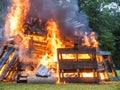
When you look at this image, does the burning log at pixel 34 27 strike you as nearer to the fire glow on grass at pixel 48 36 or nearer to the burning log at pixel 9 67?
the fire glow on grass at pixel 48 36

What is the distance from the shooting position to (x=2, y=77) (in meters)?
20.4

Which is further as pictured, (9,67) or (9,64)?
(9,67)

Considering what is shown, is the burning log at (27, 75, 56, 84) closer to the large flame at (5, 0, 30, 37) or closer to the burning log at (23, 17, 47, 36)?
the burning log at (23, 17, 47, 36)

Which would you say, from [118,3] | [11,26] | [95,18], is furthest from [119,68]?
[11,26]

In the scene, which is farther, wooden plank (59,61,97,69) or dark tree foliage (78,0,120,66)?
dark tree foliage (78,0,120,66)

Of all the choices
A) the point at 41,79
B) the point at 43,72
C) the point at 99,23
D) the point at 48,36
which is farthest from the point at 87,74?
the point at 99,23

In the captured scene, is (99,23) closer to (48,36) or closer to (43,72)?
(48,36)

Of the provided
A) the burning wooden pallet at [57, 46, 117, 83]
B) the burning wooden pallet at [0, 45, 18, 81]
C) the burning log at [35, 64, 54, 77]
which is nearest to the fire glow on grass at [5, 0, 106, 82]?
the burning wooden pallet at [57, 46, 117, 83]

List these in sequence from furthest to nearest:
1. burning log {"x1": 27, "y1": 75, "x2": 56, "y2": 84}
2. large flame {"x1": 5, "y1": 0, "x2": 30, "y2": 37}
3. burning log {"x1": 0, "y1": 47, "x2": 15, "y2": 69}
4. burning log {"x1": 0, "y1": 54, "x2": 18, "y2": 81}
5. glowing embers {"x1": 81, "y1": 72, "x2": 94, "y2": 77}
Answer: large flame {"x1": 5, "y1": 0, "x2": 30, "y2": 37}, burning log {"x1": 0, "y1": 47, "x2": 15, "y2": 69}, burning log {"x1": 0, "y1": 54, "x2": 18, "y2": 81}, glowing embers {"x1": 81, "y1": 72, "x2": 94, "y2": 77}, burning log {"x1": 27, "y1": 75, "x2": 56, "y2": 84}

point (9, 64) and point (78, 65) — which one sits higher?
point (9, 64)

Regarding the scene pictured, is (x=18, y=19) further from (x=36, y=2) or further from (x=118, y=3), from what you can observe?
(x=118, y=3)

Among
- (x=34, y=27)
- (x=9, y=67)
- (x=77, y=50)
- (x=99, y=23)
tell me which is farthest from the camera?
(x=99, y=23)

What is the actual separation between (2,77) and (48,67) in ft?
9.20

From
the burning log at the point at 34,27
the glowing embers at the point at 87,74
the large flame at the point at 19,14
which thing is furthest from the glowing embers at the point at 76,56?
the large flame at the point at 19,14
